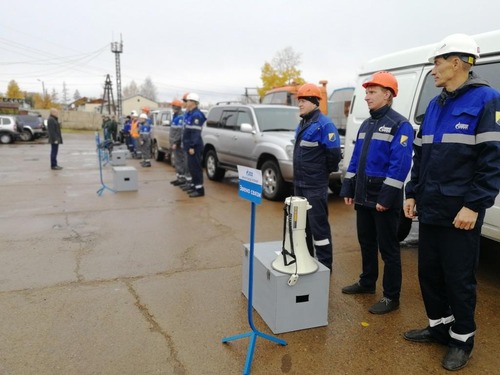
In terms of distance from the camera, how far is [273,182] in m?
7.99

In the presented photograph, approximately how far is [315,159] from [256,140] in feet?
14.4

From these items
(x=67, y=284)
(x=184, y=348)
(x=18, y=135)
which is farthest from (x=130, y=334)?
(x=18, y=135)

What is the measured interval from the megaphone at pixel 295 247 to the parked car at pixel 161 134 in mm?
11047

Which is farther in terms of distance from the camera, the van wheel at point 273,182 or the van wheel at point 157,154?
the van wheel at point 157,154

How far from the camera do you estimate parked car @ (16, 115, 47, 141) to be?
87.7 feet

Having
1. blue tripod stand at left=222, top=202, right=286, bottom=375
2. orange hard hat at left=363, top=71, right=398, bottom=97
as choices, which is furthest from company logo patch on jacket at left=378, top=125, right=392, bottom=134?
blue tripod stand at left=222, top=202, right=286, bottom=375

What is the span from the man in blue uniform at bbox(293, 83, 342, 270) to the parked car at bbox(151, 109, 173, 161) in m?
10.3

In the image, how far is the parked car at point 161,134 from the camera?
1410 centimetres

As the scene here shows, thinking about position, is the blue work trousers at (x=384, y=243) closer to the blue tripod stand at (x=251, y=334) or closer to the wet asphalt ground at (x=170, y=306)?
the wet asphalt ground at (x=170, y=306)

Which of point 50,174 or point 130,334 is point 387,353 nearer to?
point 130,334

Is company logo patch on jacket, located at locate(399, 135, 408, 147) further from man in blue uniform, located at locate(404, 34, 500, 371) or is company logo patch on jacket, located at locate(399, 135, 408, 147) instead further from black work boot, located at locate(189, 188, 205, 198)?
black work boot, located at locate(189, 188, 205, 198)

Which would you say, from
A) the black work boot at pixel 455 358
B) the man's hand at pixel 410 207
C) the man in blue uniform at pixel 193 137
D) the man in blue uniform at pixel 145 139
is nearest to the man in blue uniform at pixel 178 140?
the man in blue uniform at pixel 193 137

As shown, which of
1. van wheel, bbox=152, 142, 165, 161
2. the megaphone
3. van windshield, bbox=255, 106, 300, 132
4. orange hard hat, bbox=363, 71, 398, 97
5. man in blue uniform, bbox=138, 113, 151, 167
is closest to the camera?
the megaphone

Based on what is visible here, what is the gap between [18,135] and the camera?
25.7m
